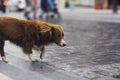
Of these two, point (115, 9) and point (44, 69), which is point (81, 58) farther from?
point (115, 9)

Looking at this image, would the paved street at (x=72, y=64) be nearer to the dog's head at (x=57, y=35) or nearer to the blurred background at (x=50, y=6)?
the dog's head at (x=57, y=35)

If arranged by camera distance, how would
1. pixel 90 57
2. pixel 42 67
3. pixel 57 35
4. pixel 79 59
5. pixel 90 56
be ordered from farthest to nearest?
pixel 90 56, pixel 90 57, pixel 79 59, pixel 57 35, pixel 42 67

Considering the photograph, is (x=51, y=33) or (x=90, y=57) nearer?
(x=51, y=33)

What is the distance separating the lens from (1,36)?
32.5ft

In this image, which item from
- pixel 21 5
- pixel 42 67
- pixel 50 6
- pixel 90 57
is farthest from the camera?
pixel 21 5

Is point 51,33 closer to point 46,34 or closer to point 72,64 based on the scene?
point 46,34

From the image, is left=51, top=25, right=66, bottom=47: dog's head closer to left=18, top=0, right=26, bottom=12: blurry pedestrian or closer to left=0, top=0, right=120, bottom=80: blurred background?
left=0, top=0, right=120, bottom=80: blurred background

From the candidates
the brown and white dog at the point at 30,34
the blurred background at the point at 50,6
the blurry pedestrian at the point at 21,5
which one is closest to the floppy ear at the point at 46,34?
the brown and white dog at the point at 30,34

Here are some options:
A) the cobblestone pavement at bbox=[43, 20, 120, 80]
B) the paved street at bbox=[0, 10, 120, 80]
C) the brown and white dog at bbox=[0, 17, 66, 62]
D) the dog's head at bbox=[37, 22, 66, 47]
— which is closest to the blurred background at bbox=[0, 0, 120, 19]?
the cobblestone pavement at bbox=[43, 20, 120, 80]

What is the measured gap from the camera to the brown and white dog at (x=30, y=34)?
9438 mm

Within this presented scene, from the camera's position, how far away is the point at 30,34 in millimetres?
9539

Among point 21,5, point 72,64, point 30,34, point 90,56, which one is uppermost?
point 30,34

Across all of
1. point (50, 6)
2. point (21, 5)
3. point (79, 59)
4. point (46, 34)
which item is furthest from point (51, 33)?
point (21, 5)

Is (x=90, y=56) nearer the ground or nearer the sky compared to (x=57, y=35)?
nearer the ground
